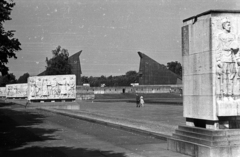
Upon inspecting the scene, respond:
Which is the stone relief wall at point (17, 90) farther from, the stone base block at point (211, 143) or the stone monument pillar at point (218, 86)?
the stone monument pillar at point (218, 86)

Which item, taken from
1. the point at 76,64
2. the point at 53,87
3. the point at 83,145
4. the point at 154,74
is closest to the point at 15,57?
the point at 83,145

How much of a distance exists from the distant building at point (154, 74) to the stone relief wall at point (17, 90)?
118ft

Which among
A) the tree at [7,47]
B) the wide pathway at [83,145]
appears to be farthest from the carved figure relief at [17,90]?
the wide pathway at [83,145]

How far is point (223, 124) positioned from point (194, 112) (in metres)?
0.84

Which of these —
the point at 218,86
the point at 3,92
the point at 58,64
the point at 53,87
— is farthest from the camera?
the point at 3,92

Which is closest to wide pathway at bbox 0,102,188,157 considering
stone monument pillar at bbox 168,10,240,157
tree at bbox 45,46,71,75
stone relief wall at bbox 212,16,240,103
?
stone monument pillar at bbox 168,10,240,157

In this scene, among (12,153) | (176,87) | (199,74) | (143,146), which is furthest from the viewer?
(176,87)

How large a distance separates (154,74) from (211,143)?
82.6 meters

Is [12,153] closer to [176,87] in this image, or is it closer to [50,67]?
[50,67]

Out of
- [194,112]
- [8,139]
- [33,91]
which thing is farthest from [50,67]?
[194,112]

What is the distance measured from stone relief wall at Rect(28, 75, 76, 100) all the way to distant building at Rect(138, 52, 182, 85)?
55.3 m

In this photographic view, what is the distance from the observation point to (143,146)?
366 inches

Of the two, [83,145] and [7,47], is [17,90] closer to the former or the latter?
[7,47]

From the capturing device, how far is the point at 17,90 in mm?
69375
